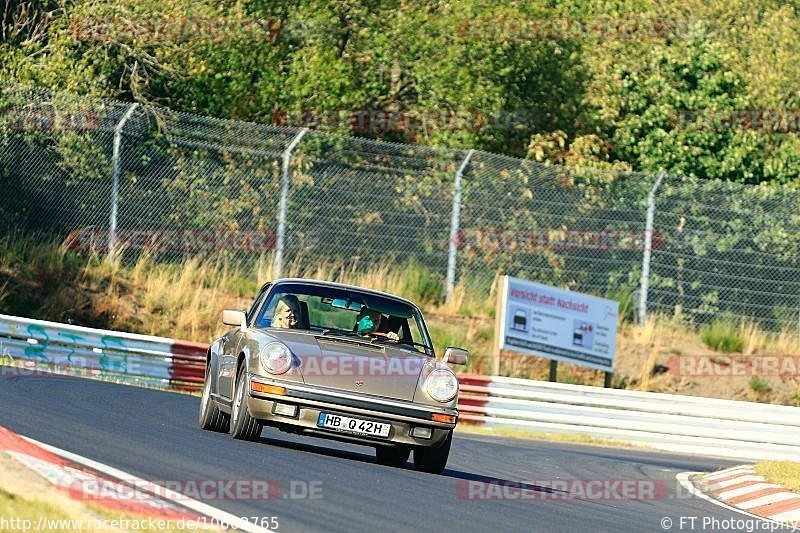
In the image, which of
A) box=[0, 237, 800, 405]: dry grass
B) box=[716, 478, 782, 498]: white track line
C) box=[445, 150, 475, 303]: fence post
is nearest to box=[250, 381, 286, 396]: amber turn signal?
box=[716, 478, 782, 498]: white track line

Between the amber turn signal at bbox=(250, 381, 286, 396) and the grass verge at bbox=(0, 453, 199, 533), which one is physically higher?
the grass verge at bbox=(0, 453, 199, 533)

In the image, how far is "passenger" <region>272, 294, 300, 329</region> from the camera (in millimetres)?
12229

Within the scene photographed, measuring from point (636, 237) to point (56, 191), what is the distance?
9320 mm

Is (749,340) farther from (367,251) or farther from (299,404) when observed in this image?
(299,404)

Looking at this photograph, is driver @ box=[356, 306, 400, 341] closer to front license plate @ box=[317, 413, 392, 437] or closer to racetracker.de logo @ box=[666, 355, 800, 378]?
front license plate @ box=[317, 413, 392, 437]

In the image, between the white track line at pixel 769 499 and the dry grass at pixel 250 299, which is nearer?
the white track line at pixel 769 499

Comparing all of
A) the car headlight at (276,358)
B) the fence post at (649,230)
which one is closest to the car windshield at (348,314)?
the car headlight at (276,358)

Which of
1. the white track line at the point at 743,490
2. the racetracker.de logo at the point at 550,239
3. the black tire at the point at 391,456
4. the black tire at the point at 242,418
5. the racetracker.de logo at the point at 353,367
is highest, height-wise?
the racetracker.de logo at the point at 550,239

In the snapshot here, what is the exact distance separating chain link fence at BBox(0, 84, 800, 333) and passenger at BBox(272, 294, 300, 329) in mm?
11575

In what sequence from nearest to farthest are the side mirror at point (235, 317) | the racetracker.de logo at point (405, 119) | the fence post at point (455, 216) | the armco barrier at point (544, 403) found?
the side mirror at point (235, 317), the armco barrier at point (544, 403), the fence post at point (455, 216), the racetracker.de logo at point (405, 119)

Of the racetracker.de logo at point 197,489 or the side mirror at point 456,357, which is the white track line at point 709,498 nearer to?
the side mirror at point 456,357

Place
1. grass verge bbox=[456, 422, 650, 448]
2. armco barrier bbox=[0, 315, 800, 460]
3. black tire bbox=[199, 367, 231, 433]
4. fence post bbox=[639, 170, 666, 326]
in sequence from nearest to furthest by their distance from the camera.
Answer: black tire bbox=[199, 367, 231, 433]
armco barrier bbox=[0, 315, 800, 460]
grass verge bbox=[456, 422, 650, 448]
fence post bbox=[639, 170, 666, 326]

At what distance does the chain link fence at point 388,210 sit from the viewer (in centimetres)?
2380

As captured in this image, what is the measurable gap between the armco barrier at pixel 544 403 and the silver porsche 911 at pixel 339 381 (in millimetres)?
8651
